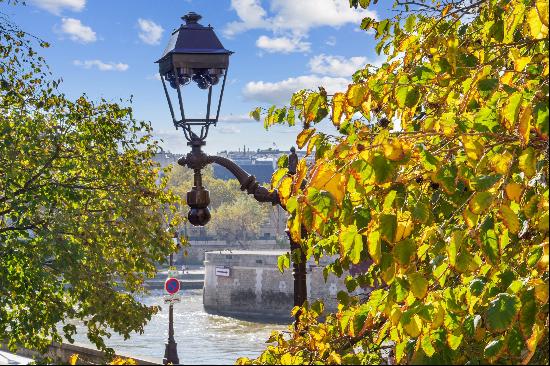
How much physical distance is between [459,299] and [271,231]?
9177cm

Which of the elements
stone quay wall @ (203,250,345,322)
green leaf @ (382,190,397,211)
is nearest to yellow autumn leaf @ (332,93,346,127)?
green leaf @ (382,190,397,211)

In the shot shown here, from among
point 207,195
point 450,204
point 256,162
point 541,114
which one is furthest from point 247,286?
point 256,162

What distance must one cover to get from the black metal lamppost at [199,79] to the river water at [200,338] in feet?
90.6

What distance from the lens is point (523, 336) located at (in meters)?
2.93

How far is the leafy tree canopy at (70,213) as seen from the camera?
10.8m

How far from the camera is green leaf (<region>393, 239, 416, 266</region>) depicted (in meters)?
2.99

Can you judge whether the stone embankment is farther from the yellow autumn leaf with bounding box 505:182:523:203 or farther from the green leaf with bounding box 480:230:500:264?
the yellow autumn leaf with bounding box 505:182:523:203

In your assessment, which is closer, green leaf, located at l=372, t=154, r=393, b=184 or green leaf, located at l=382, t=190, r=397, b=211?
green leaf, located at l=372, t=154, r=393, b=184

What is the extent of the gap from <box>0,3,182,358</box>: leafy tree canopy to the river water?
2144 cm

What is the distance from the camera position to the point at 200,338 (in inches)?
1674

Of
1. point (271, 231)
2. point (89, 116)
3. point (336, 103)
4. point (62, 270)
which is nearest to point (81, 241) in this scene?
point (62, 270)

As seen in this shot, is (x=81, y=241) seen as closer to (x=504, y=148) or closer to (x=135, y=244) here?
(x=135, y=244)

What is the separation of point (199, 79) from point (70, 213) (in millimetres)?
6175

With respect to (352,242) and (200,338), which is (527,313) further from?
(200,338)
